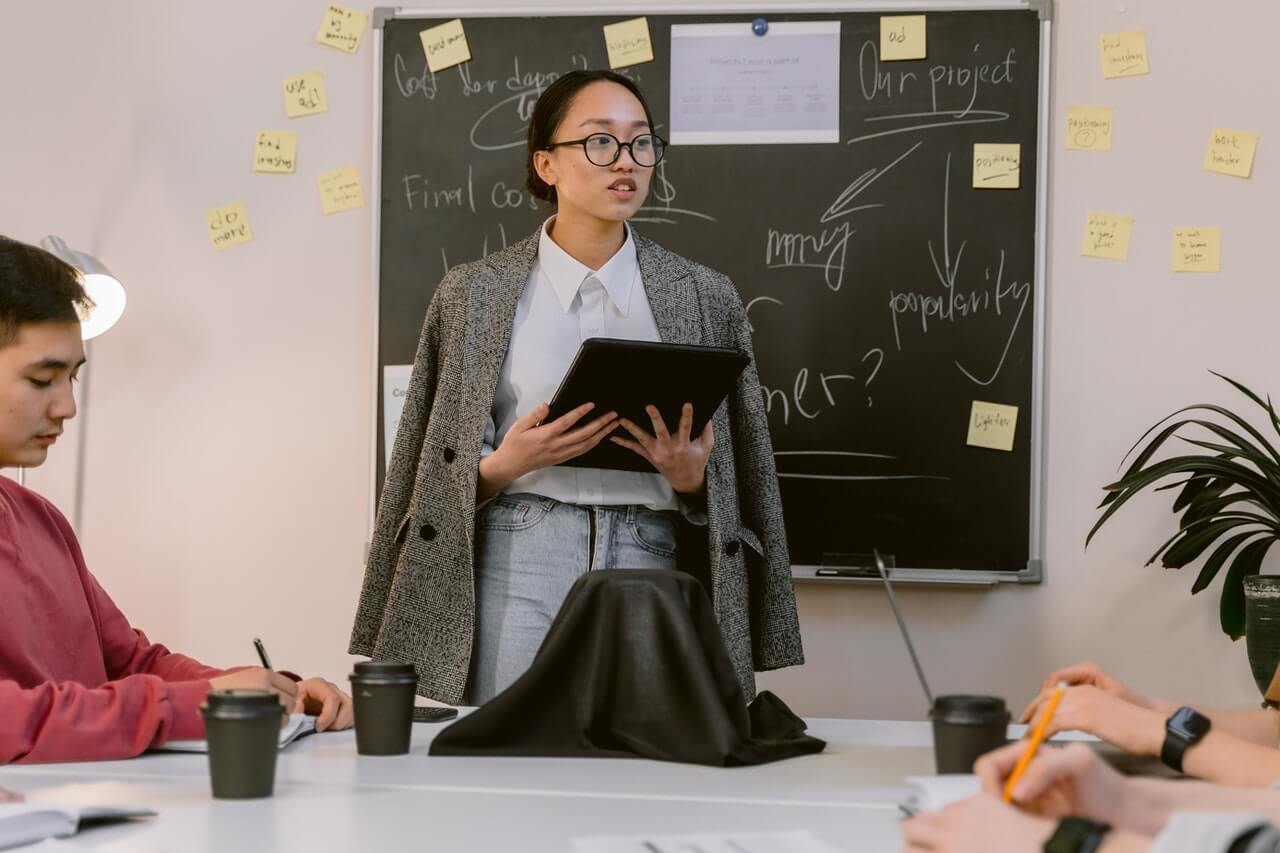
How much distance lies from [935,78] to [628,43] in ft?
2.28

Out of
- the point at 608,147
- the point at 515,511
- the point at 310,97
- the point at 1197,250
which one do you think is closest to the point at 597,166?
the point at 608,147

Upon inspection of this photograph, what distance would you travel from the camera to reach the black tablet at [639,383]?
1811 mm

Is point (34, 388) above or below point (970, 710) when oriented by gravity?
above

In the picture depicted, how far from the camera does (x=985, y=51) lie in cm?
291

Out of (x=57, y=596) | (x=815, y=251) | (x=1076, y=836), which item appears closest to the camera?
(x=1076, y=836)

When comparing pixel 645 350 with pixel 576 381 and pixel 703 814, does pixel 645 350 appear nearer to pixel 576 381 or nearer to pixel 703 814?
pixel 576 381

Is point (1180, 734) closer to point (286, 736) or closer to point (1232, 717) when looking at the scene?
point (1232, 717)

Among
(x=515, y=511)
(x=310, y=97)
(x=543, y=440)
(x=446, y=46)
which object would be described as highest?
(x=446, y=46)

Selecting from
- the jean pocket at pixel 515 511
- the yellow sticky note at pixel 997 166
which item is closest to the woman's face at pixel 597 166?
the jean pocket at pixel 515 511

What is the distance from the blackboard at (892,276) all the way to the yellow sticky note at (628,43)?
0.06ft

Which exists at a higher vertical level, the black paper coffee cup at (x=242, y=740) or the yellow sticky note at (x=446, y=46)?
the yellow sticky note at (x=446, y=46)

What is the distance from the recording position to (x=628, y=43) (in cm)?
302

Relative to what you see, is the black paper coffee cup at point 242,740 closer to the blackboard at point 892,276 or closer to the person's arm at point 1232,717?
the person's arm at point 1232,717

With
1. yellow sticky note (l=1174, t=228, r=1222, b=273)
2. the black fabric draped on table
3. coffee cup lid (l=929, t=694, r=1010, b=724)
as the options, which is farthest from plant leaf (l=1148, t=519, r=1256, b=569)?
coffee cup lid (l=929, t=694, r=1010, b=724)
